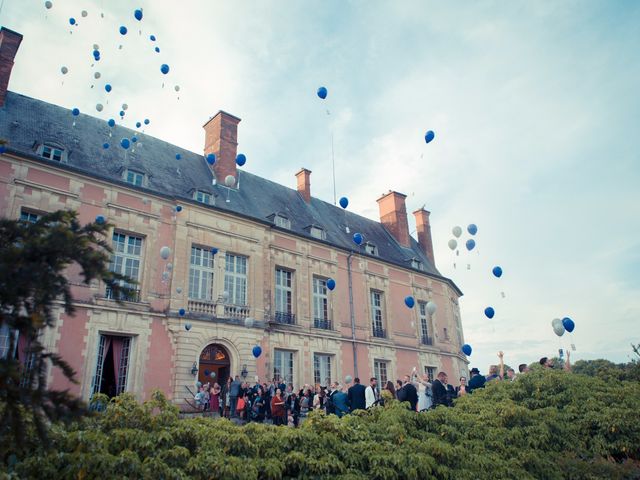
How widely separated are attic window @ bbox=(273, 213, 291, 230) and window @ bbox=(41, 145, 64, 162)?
7.75 meters

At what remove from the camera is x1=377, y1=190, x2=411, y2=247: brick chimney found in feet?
88.2

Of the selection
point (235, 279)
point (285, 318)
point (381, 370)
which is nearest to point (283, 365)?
point (285, 318)

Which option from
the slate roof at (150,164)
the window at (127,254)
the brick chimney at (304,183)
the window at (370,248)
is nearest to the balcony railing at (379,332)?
the slate roof at (150,164)

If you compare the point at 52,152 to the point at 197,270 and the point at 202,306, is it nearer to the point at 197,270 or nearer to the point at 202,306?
the point at 197,270

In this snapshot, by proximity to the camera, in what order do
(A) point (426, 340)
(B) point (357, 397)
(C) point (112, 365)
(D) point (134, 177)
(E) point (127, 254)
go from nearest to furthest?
(B) point (357, 397)
(C) point (112, 365)
(E) point (127, 254)
(D) point (134, 177)
(A) point (426, 340)

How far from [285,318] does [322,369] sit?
2.64 meters

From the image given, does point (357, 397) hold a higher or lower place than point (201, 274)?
lower

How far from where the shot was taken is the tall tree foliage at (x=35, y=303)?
3.04 meters

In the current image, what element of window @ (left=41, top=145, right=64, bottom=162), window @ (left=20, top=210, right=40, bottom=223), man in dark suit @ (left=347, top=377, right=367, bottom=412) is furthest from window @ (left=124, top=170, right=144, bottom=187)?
man in dark suit @ (left=347, top=377, right=367, bottom=412)

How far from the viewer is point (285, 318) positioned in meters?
17.9

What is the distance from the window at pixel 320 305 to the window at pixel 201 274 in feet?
16.0

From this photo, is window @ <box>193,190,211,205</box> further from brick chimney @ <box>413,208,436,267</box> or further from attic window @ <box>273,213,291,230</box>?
brick chimney @ <box>413,208,436,267</box>

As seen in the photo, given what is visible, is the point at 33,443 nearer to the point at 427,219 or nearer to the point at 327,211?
the point at 327,211

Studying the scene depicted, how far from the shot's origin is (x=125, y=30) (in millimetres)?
10781
